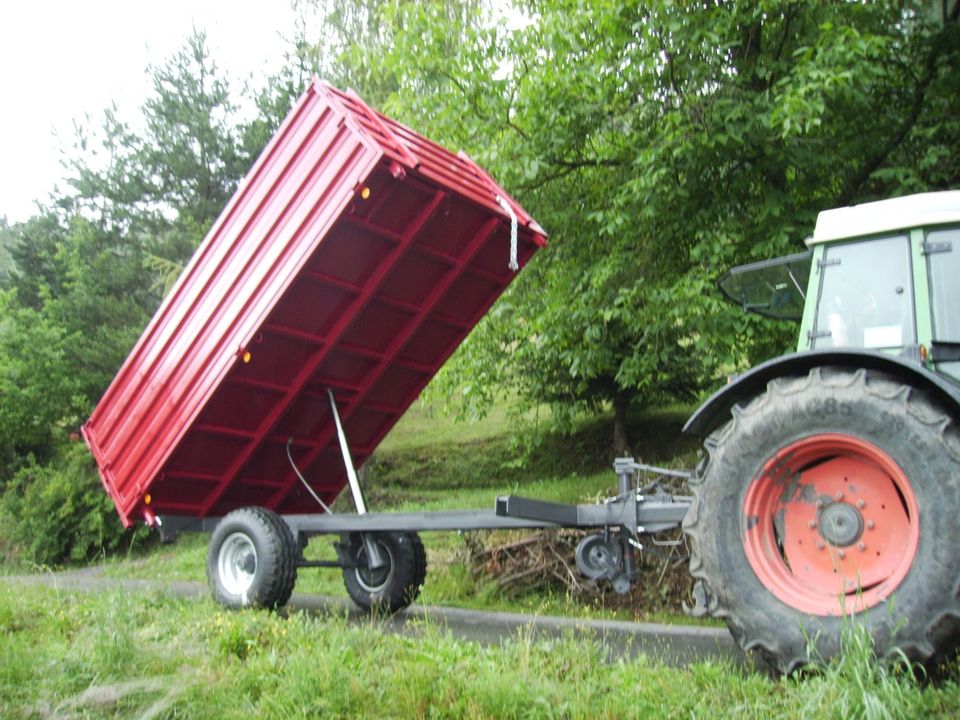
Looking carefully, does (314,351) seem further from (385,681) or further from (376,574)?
(385,681)

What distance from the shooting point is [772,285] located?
18.5 ft

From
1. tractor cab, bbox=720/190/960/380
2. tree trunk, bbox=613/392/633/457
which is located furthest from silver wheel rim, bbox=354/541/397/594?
tree trunk, bbox=613/392/633/457

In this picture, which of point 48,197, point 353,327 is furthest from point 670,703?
point 48,197

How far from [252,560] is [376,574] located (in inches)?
43.3

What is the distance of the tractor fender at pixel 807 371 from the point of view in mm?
3748

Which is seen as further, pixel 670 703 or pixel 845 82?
pixel 845 82

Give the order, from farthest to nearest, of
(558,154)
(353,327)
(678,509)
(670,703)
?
1. (558,154)
2. (353,327)
3. (678,509)
4. (670,703)

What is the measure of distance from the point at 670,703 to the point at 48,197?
2199 cm

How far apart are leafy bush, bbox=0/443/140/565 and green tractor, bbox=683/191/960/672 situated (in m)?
13.4

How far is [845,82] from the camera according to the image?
696 cm

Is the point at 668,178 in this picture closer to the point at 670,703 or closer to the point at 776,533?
the point at 776,533

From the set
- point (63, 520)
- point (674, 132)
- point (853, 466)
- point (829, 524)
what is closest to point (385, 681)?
point (829, 524)

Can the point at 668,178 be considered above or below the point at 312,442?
above

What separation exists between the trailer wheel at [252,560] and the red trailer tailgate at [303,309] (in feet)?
1.98
